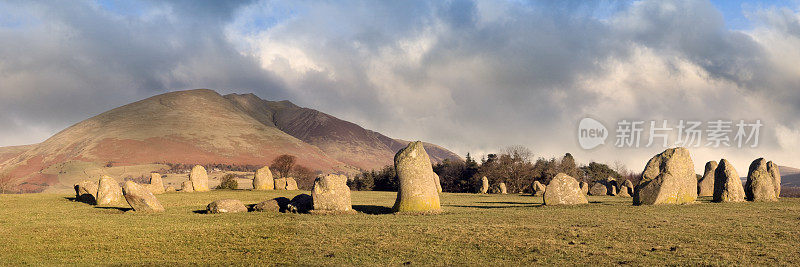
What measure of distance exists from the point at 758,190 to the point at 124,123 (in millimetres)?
209176

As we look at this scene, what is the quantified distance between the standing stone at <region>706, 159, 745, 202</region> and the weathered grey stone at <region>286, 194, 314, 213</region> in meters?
21.3

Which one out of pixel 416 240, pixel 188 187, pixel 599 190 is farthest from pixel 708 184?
pixel 188 187

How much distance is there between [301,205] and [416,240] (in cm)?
1055

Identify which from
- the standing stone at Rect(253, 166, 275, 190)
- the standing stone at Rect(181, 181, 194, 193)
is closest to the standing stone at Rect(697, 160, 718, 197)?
the standing stone at Rect(253, 166, 275, 190)

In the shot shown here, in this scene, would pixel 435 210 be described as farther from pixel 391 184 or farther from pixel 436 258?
pixel 391 184

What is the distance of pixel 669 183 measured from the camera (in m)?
23.5

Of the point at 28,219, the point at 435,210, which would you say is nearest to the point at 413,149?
the point at 435,210

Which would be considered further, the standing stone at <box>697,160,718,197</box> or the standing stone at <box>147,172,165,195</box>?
the standing stone at <box>147,172,165,195</box>

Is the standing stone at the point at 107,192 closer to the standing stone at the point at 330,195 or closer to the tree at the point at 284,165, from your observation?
the standing stone at the point at 330,195

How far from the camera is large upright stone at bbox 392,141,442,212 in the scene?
808 inches

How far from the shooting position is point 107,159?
495 feet

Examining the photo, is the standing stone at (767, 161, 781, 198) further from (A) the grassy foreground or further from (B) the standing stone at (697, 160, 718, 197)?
(A) the grassy foreground

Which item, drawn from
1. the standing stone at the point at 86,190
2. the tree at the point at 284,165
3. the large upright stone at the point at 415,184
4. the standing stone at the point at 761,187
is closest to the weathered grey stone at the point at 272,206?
the large upright stone at the point at 415,184

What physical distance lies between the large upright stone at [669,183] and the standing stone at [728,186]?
104 inches
